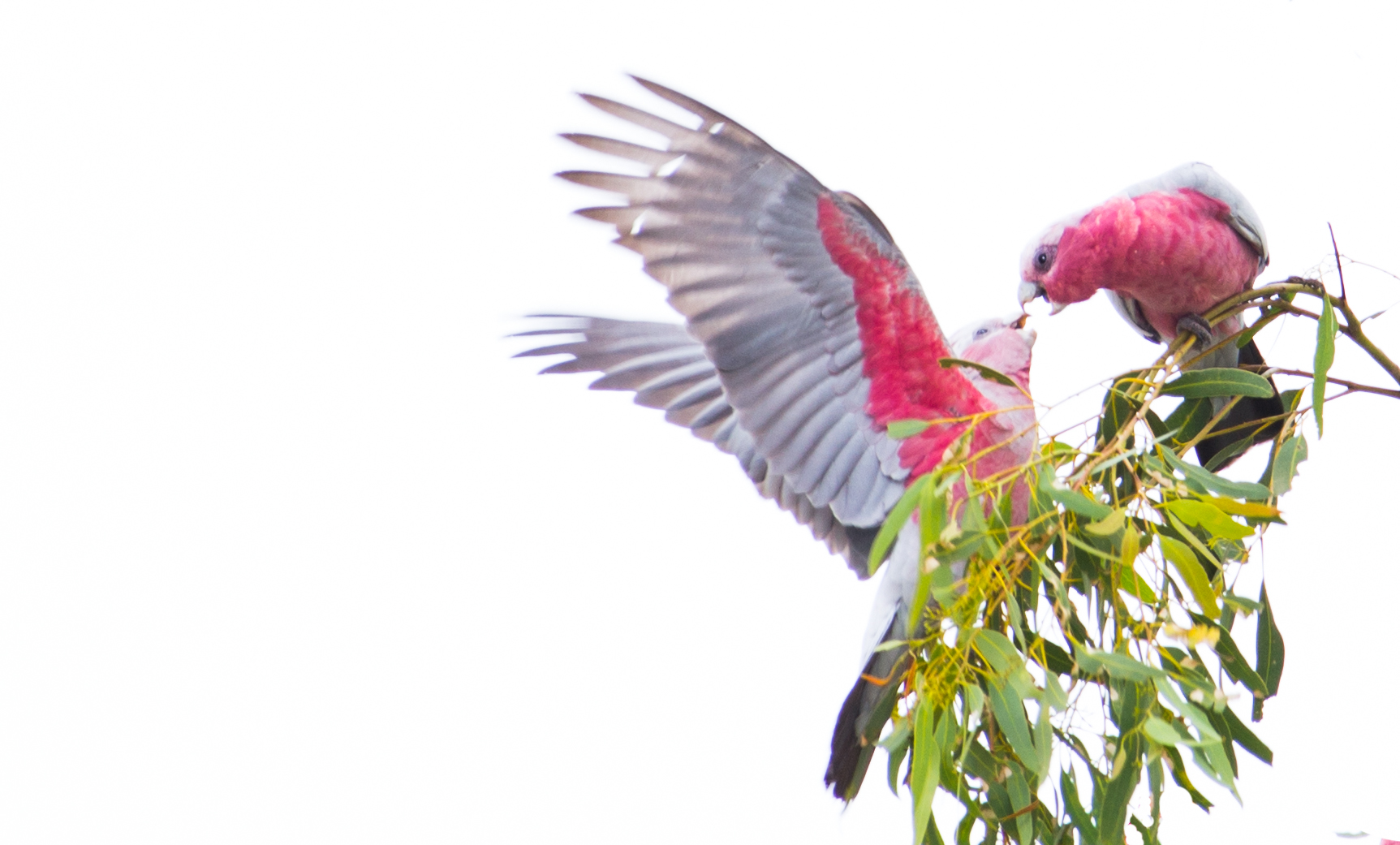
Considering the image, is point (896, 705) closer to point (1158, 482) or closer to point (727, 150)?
point (1158, 482)

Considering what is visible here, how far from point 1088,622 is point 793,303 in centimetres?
40

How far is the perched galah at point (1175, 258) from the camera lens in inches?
44.9

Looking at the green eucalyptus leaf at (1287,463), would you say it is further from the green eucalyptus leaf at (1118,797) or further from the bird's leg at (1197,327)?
the green eucalyptus leaf at (1118,797)

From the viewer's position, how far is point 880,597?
1.07 meters

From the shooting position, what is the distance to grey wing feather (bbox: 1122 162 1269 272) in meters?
1.21

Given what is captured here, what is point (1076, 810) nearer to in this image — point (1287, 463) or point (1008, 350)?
point (1287, 463)

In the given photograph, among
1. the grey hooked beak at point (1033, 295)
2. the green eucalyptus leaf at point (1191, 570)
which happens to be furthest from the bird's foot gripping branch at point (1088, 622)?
the grey hooked beak at point (1033, 295)

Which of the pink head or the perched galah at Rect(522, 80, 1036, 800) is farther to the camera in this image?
the pink head

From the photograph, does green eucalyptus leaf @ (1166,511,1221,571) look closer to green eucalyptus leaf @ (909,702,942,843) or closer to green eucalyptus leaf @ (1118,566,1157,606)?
green eucalyptus leaf @ (1118,566,1157,606)

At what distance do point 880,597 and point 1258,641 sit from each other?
0.35m

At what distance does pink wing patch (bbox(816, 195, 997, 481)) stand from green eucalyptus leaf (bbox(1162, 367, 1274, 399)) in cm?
17

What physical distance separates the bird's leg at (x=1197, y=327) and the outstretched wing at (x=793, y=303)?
23cm

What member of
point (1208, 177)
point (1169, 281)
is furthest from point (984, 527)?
point (1208, 177)

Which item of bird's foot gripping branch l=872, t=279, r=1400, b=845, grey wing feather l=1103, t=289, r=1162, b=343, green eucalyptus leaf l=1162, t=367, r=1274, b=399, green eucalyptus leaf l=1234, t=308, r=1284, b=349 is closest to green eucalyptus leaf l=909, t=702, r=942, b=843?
bird's foot gripping branch l=872, t=279, r=1400, b=845
